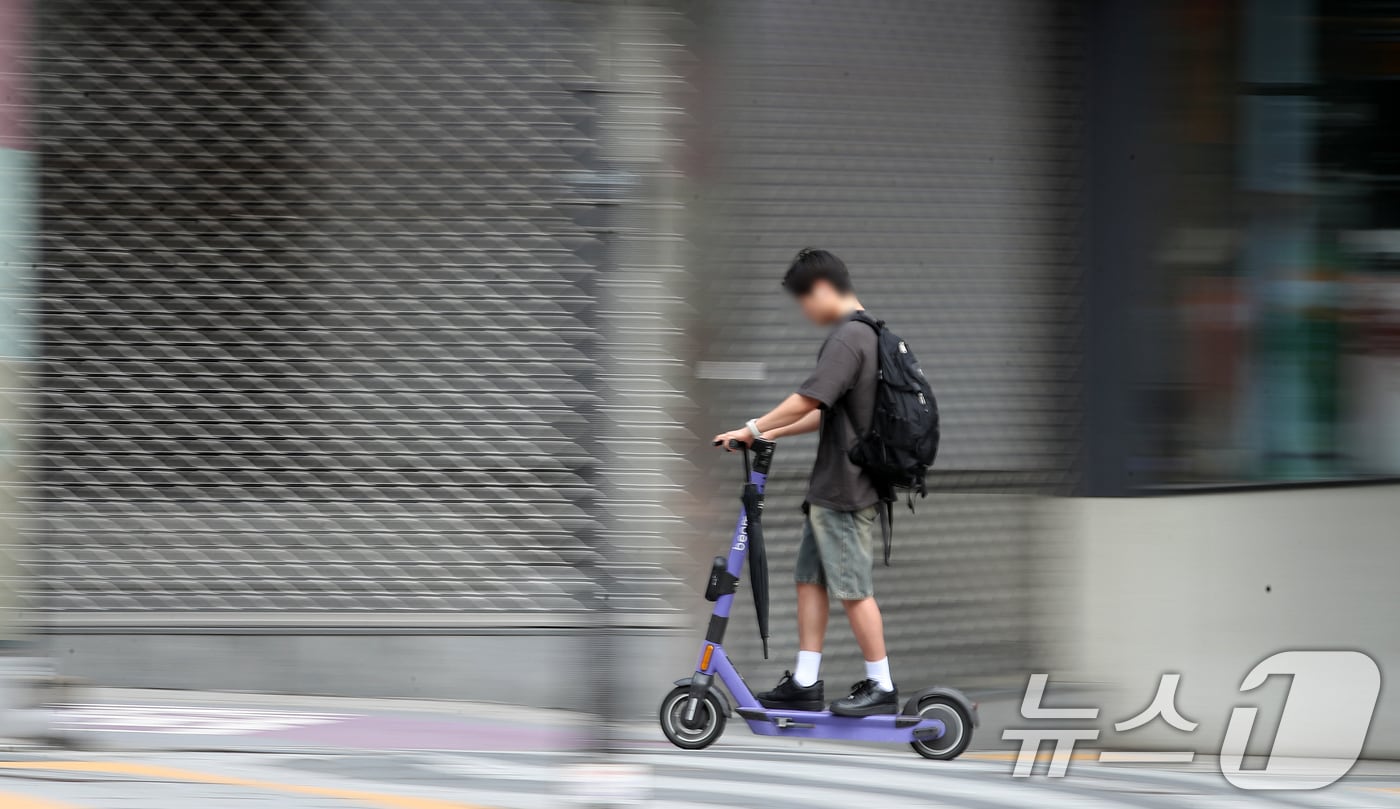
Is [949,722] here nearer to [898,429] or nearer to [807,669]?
[807,669]

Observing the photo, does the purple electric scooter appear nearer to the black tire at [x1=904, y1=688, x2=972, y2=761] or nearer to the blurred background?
the black tire at [x1=904, y1=688, x2=972, y2=761]

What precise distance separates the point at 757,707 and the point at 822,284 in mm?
1667

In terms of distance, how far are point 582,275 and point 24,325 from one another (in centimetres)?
235

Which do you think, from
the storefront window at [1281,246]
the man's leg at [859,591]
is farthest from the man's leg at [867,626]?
the storefront window at [1281,246]

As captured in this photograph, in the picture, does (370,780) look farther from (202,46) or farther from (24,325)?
(202,46)

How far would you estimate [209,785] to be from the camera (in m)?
5.11

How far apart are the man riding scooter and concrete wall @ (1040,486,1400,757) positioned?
57.9 inches

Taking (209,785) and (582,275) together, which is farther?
(582,275)

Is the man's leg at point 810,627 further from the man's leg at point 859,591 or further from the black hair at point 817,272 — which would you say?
Answer: the black hair at point 817,272

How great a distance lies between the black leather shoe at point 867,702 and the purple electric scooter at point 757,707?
31 mm

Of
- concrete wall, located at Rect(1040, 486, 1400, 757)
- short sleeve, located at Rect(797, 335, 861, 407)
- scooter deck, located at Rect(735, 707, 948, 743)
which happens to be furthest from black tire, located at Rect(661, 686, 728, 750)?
concrete wall, located at Rect(1040, 486, 1400, 757)

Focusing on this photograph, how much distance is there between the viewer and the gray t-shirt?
233 inches

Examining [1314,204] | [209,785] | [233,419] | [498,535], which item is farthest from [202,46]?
[1314,204]

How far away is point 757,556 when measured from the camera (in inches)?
231
